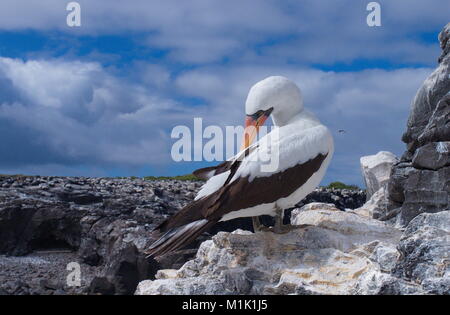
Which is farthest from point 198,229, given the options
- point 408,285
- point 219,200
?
point 408,285

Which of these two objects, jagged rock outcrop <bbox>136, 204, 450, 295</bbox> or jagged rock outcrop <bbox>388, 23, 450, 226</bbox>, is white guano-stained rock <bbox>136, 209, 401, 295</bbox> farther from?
jagged rock outcrop <bbox>388, 23, 450, 226</bbox>

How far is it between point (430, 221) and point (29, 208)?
12871mm

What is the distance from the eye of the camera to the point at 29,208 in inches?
612

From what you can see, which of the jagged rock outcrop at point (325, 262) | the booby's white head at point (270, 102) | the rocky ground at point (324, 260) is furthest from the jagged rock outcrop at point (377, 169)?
the booby's white head at point (270, 102)

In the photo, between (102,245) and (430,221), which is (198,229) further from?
(102,245)

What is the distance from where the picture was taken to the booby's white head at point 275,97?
641cm

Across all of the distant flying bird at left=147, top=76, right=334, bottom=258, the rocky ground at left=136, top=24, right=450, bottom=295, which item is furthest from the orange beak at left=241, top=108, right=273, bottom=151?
the rocky ground at left=136, top=24, right=450, bottom=295

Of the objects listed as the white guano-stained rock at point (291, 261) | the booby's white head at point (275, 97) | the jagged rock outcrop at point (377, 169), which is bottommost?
the white guano-stained rock at point (291, 261)

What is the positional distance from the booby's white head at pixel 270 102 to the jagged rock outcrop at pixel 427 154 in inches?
Answer: 208

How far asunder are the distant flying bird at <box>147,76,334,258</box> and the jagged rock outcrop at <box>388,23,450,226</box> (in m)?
5.11

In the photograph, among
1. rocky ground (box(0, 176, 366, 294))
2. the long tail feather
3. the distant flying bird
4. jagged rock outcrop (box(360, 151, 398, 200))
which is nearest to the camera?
the long tail feather

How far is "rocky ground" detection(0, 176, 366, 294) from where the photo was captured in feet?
36.0

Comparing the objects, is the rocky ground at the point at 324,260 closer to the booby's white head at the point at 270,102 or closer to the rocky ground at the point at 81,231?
the booby's white head at the point at 270,102

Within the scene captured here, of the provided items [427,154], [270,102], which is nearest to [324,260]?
[270,102]
